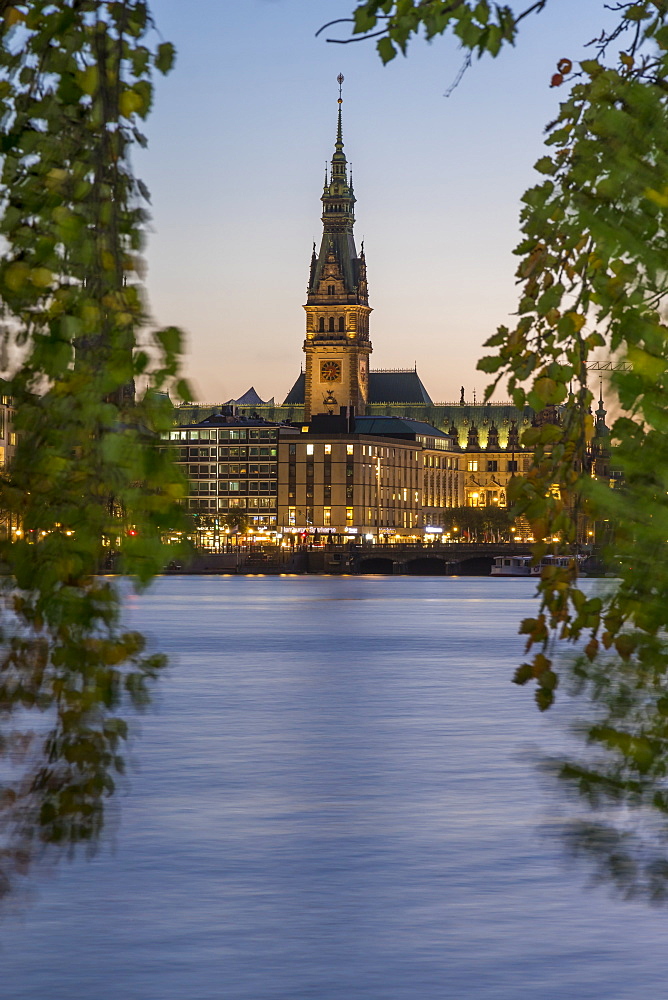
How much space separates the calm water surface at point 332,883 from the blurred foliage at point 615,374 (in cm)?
191

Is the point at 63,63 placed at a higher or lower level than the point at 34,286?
higher

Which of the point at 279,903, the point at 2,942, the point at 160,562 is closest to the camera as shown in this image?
the point at 160,562

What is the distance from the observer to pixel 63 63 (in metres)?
5.40

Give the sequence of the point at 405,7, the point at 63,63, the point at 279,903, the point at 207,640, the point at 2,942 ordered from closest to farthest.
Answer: the point at 63,63 < the point at 405,7 < the point at 2,942 < the point at 279,903 < the point at 207,640

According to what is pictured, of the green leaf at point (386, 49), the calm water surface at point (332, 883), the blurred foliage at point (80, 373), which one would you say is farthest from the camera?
the calm water surface at point (332, 883)

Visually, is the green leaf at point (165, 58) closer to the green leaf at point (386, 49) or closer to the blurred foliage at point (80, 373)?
the blurred foliage at point (80, 373)

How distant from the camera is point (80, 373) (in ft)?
16.4

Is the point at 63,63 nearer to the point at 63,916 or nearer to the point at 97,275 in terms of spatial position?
the point at 97,275

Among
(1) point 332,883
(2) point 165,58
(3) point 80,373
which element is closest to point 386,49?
(2) point 165,58

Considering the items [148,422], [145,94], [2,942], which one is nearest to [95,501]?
[148,422]

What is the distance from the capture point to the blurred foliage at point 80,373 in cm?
503

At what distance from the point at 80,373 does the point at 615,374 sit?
1.68 m

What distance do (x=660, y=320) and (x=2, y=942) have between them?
465 inches

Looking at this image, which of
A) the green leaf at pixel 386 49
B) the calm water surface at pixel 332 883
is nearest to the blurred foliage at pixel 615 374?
the green leaf at pixel 386 49
